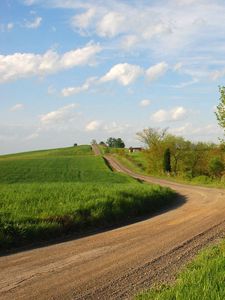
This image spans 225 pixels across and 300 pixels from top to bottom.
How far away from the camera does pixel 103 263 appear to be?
1134 cm

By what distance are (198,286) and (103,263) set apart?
3.87 meters

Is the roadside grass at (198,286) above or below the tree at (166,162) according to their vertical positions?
below

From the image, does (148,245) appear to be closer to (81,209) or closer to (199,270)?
(199,270)

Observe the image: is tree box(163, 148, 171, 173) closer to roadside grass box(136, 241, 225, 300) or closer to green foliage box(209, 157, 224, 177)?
green foliage box(209, 157, 224, 177)

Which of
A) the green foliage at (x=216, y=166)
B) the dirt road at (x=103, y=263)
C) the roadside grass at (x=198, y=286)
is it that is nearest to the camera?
the roadside grass at (x=198, y=286)

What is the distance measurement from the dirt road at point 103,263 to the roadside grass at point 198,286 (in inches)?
25.7

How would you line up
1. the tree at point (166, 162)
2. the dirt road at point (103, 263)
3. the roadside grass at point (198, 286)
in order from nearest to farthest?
the roadside grass at point (198, 286)
the dirt road at point (103, 263)
the tree at point (166, 162)

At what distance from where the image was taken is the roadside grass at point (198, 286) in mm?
7261

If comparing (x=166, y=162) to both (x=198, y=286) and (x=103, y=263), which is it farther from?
(x=198, y=286)

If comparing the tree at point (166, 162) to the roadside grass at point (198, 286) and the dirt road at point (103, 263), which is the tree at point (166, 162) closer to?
the dirt road at point (103, 263)

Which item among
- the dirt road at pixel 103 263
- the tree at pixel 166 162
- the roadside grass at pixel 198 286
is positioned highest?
the tree at pixel 166 162

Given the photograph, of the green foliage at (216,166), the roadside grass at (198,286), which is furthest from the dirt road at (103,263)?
the green foliage at (216,166)

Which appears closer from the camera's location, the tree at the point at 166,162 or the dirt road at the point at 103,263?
the dirt road at the point at 103,263

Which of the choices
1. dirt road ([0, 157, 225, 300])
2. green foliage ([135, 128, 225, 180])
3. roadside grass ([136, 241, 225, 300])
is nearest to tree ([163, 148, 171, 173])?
green foliage ([135, 128, 225, 180])
